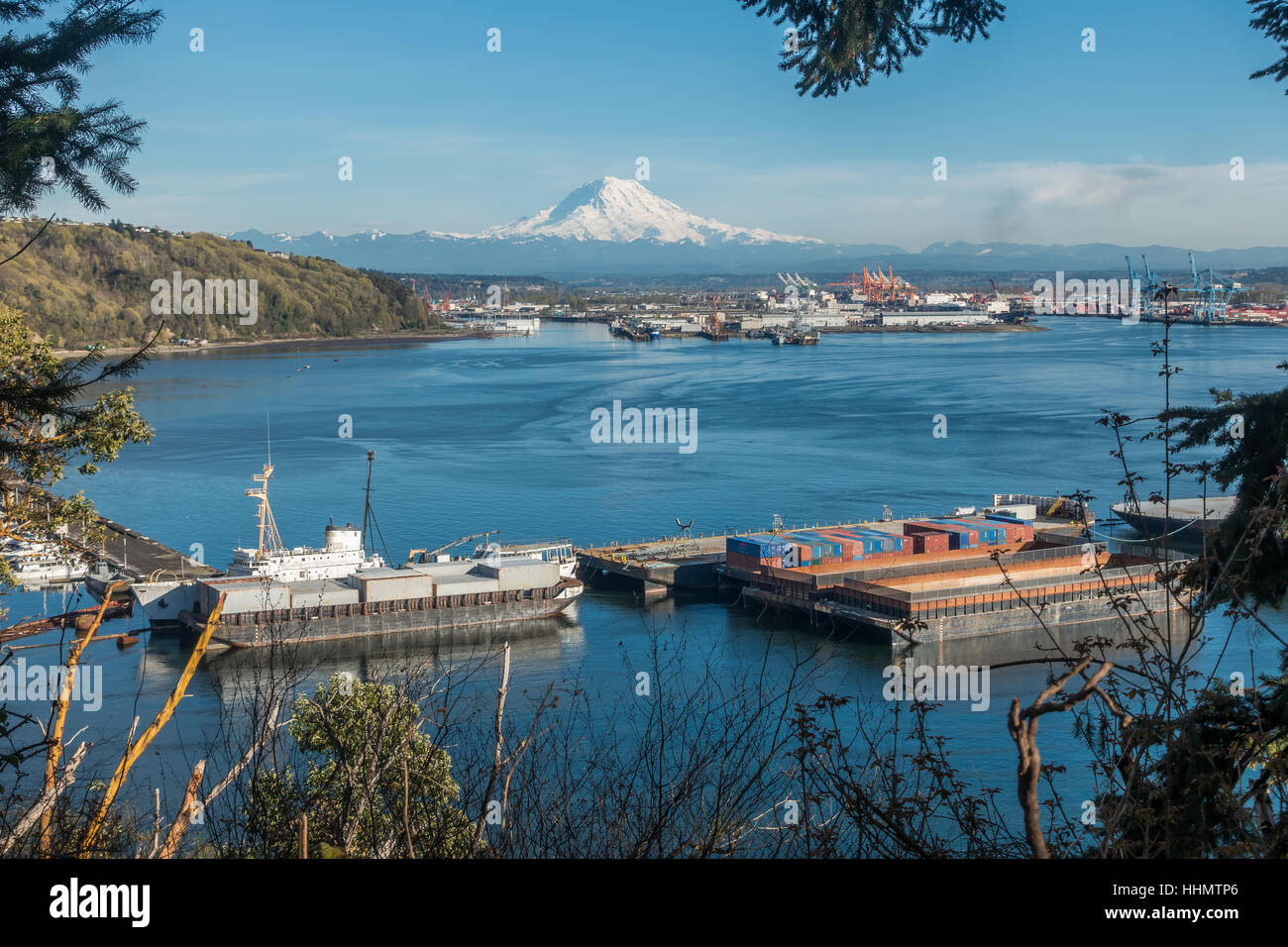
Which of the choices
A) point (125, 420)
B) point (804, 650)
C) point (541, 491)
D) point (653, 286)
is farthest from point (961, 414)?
point (653, 286)

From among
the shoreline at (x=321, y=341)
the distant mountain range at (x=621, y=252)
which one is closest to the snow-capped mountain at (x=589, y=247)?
the distant mountain range at (x=621, y=252)

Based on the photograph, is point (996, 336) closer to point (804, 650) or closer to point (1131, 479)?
point (804, 650)

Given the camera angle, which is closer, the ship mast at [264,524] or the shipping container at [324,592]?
the shipping container at [324,592]

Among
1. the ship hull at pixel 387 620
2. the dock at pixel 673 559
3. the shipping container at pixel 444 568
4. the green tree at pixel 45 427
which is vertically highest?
the green tree at pixel 45 427

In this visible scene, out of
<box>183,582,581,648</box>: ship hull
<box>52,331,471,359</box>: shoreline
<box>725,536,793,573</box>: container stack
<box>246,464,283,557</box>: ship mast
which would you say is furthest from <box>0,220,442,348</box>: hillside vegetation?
<box>725,536,793,573</box>: container stack

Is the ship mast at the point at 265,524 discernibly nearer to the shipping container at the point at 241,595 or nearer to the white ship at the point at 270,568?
the white ship at the point at 270,568

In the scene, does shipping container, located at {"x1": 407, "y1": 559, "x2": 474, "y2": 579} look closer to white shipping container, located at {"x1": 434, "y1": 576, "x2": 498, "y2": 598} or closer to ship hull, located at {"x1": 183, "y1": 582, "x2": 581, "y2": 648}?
white shipping container, located at {"x1": 434, "y1": 576, "x2": 498, "y2": 598}
